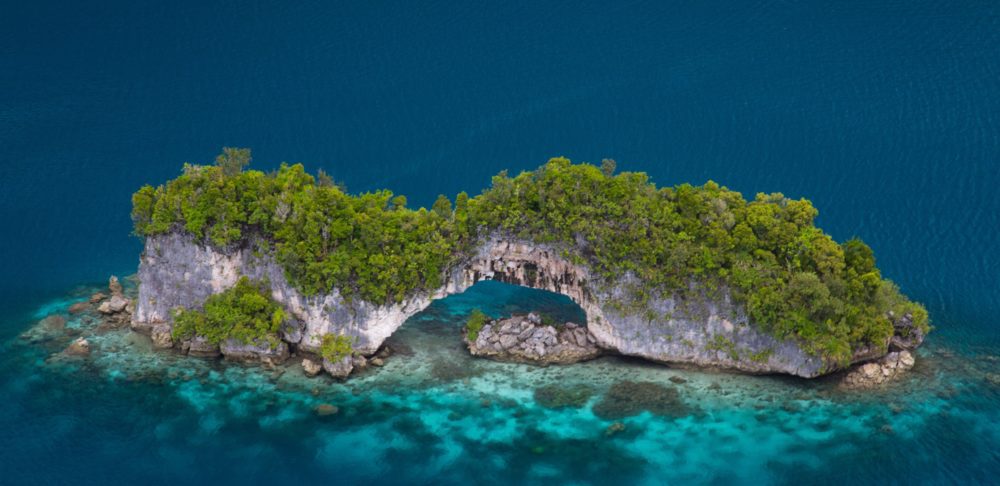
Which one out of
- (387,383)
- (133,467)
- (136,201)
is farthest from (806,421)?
(136,201)

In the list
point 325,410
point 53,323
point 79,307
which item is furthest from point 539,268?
point 53,323

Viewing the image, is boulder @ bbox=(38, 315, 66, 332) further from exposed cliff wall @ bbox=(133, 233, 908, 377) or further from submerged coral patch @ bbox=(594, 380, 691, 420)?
submerged coral patch @ bbox=(594, 380, 691, 420)

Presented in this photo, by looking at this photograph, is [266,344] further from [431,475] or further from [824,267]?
[824,267]

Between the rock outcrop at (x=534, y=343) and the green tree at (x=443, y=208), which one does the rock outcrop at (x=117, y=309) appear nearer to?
the green tree at (x=443, y=208)

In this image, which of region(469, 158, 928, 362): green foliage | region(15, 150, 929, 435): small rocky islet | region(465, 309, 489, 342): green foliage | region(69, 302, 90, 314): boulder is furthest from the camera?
region(69, 302, 90, 314): boulder

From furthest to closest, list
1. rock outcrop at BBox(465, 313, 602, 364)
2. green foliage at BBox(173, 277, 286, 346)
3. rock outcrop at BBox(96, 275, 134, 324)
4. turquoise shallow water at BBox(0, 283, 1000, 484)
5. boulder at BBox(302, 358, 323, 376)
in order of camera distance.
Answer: rock outcrop at BBox(96, 275, 134, 324), rock outcrop at BBox(465, 313, 602, 364), boulder at BBox(302, 358, 323, 376), green foliage at BBox(173, 277, 286, 346), turquoise shallow water at BBox(0, 283, 1000, 484)

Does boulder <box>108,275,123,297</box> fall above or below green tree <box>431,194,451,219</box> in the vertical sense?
below

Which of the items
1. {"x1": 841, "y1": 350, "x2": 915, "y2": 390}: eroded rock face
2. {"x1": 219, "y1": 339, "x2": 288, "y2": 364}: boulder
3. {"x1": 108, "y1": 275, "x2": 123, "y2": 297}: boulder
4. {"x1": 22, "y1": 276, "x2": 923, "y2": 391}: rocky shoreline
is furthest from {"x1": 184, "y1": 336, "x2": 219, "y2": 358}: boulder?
{"x1": 841, "y1": 350, "x2": 915, "y2": 390}: eroded rock face
